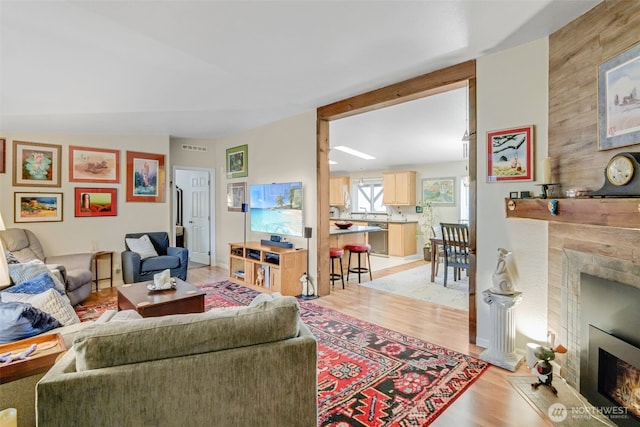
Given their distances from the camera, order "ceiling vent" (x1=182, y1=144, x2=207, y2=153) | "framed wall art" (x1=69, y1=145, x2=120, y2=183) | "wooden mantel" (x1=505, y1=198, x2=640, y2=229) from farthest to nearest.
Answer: "ceiling vent" (x1=182, y1=144, x2=207, y2=153)
"framed wall art" (x1=69, y1=145, x2=120, y2=183)
"wooden mantel" (x1=505, y1=198, x2=640, y2=229)

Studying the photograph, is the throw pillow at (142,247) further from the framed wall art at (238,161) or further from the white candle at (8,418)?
the white candle at (8,418)

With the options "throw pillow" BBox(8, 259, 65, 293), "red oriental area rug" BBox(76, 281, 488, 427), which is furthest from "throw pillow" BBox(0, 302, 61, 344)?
"red oriental area rug" BBox(76, 281, 488, 427)

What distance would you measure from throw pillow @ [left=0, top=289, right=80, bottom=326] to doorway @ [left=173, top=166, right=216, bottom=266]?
4.05 m

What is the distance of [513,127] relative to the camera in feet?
8.72

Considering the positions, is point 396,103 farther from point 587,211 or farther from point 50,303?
point 50,303

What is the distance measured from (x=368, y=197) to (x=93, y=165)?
252 inches

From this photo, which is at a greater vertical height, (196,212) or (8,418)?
(196,212)

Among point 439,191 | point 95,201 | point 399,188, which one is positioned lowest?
point 95,201

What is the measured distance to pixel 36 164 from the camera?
4.36m

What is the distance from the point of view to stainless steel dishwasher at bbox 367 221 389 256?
7715mm

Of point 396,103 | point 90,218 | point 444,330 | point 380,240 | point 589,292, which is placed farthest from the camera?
point 380,240

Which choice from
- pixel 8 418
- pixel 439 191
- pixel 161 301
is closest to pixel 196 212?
pixel 161 301

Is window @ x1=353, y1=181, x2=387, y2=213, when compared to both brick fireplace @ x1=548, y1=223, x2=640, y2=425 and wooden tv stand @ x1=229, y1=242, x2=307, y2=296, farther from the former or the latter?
brick fireplace @ x1=548, y1=223, x2=640, y2=425

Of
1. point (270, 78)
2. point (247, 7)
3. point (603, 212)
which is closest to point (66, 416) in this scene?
point (247, 7)
